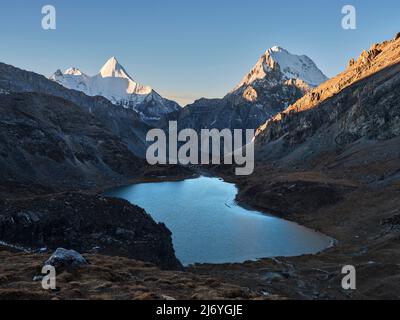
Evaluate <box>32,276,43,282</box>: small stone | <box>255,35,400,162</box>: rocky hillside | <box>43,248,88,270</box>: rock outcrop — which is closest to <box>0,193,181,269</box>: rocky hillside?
<box>43,248,88,270</box>: rock outcrop

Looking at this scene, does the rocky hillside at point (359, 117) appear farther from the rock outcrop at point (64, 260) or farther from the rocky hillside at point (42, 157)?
the rock outcrop at point (64, 260)

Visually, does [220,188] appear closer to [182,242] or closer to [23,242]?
[182,242]

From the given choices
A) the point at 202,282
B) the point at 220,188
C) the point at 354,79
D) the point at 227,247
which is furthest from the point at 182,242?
the point at 354,79

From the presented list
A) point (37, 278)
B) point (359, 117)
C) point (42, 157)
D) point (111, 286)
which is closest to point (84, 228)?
point (37, 278)

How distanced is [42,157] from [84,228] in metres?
100

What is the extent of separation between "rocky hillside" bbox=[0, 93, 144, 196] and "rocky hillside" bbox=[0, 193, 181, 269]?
183 ft

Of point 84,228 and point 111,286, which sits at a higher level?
point 84,228

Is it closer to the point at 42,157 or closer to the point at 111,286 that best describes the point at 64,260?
the point at 111,286

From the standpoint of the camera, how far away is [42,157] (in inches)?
5822

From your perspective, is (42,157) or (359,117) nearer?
(42,157)

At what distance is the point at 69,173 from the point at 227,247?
314 ft

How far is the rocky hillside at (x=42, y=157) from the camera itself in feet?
415

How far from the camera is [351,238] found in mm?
71750

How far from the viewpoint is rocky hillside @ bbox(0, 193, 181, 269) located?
171 feet
